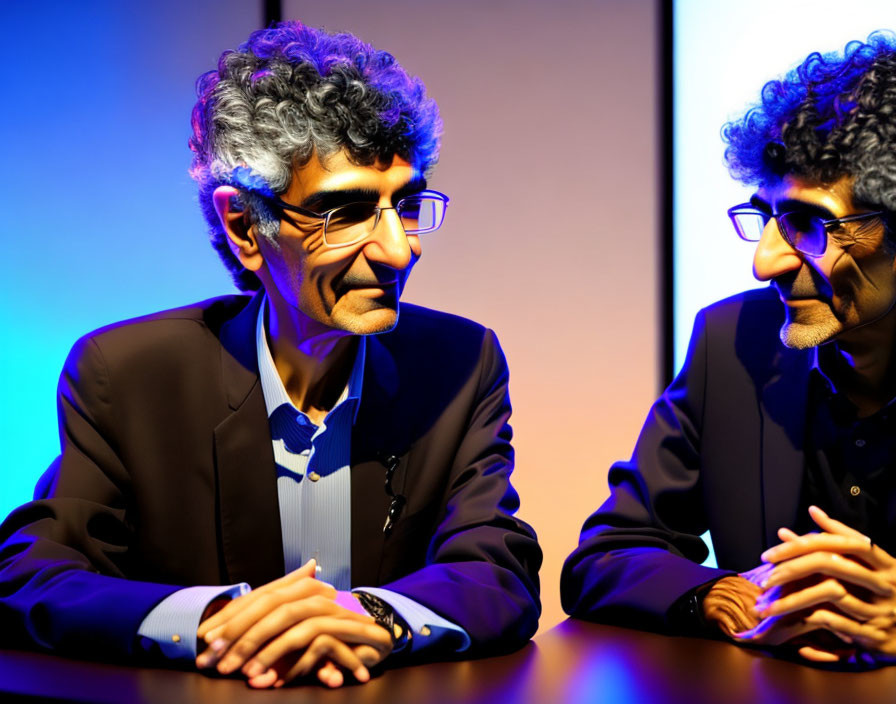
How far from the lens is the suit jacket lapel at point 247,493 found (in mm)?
1943

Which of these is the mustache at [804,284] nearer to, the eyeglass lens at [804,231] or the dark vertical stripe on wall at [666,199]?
the eyeglass lens at [804,231]

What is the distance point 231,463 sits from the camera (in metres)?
1.95

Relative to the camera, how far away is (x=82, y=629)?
1.46 metres

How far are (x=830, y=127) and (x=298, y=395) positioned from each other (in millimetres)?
1154

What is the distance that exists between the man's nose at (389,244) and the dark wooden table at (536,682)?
729 millimetres

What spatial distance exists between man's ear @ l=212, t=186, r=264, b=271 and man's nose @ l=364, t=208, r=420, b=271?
271 mm

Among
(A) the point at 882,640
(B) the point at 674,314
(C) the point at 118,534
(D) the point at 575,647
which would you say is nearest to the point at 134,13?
(B) the point at 674,314

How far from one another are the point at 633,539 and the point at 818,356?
549 millimetres

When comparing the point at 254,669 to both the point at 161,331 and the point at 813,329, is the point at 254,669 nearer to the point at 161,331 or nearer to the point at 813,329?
Result: the point at 161,331

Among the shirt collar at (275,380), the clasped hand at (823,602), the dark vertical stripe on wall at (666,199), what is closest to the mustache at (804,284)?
the clasped hand at (823,602)

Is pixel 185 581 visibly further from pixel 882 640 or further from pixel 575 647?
pixel 882 640

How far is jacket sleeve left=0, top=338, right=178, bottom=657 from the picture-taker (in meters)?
1.47

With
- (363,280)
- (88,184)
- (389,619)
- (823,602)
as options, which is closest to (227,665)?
(389,619)

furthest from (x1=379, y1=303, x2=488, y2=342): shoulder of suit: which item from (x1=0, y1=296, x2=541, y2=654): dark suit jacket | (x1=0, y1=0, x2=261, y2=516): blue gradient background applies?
(x1=0, y1=0, x2=261, y2=516): blue gradient background
